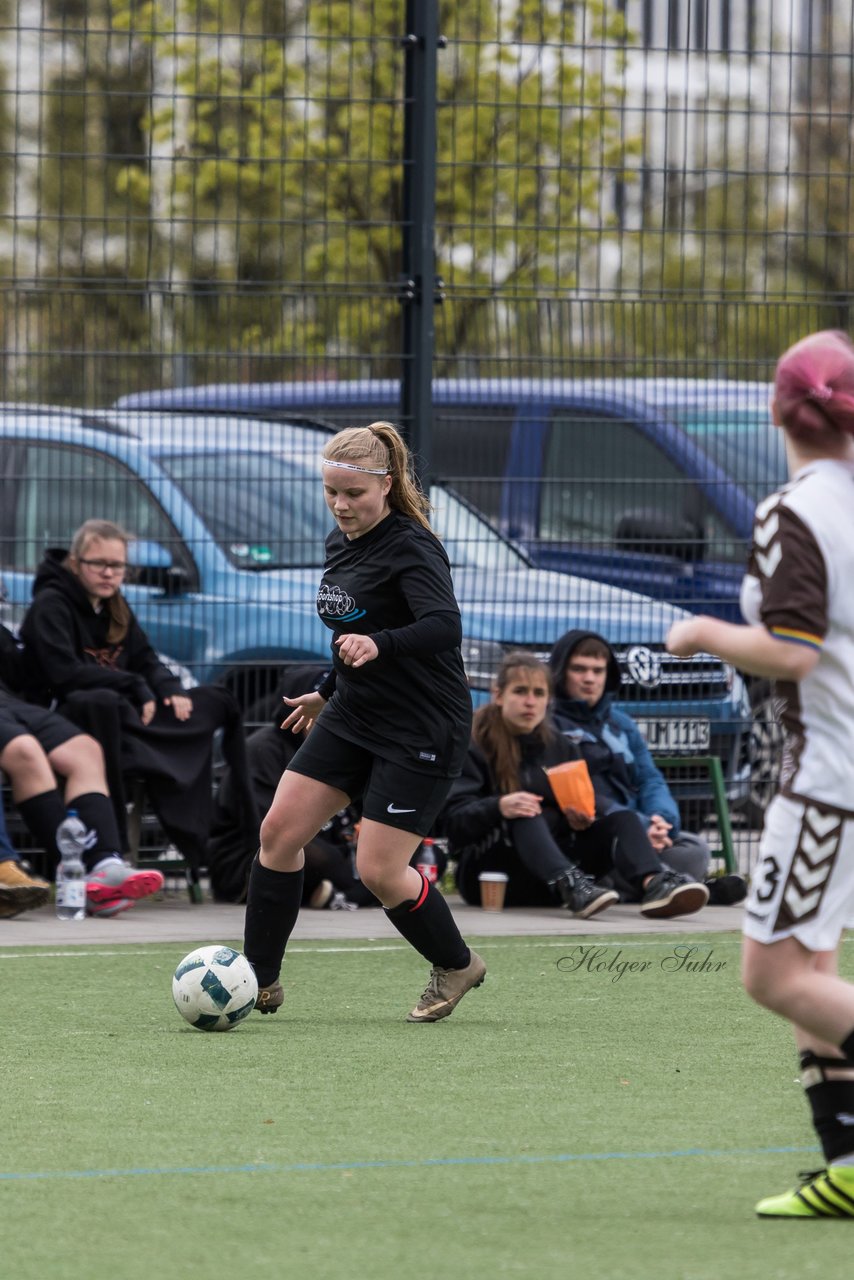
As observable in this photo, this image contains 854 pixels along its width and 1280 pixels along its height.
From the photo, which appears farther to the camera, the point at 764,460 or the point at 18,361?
the point at 764,460

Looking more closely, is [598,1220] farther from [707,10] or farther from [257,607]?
[707,10]

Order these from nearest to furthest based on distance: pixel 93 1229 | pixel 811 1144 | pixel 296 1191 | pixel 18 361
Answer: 1. pixel 93 1229
2. pixel 296 1191
3. pixel 811 1144
4. pixel 18 361

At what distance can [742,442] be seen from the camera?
1144 centimetres

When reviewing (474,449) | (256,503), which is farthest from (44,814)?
(474,449)

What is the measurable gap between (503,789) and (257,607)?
5.40ft

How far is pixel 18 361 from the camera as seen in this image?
10594 millimetres

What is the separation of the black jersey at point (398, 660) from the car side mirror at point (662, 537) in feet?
14.7

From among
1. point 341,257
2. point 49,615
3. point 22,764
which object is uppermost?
point 341,257

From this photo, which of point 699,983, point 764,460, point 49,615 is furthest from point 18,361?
point 699,983

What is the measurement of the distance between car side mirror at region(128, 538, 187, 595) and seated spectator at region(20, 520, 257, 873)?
1.26ft

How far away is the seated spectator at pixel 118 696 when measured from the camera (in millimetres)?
10211

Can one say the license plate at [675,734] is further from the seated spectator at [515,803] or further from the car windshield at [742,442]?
the car windshield at [742,442]

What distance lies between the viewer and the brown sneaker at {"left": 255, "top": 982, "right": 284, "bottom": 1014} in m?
7.12

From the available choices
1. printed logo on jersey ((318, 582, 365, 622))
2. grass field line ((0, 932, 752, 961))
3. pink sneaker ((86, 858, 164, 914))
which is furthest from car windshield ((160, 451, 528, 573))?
printed logo on jersey ((318, 582, 365, 622))
